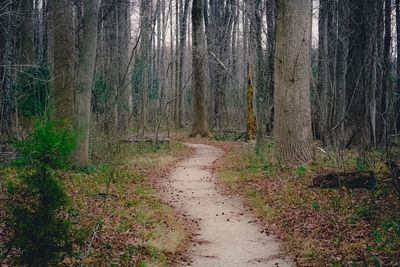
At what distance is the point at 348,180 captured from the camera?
1006 centimetres

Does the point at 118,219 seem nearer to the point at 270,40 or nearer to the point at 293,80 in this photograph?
the point at 293,80

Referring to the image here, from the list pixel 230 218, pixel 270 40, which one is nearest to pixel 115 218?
pixel 230 218

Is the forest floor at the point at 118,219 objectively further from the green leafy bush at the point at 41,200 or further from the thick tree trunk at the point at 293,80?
the thick tree trunk at the point at 293,80

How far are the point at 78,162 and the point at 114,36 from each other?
14.1 m

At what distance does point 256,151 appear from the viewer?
17.6m

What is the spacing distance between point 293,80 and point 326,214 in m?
5.32

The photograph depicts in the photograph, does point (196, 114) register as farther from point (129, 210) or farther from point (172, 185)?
point (129, 210)

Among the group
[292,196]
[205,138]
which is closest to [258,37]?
[205,138]

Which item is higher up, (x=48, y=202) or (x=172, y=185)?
(x=48, y=202)

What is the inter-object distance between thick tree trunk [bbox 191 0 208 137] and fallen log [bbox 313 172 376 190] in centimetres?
1574

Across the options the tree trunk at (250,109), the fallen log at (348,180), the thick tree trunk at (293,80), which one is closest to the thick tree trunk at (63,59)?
the thick tree trunk at (293,80)

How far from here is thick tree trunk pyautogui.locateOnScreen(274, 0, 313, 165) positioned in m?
12.8

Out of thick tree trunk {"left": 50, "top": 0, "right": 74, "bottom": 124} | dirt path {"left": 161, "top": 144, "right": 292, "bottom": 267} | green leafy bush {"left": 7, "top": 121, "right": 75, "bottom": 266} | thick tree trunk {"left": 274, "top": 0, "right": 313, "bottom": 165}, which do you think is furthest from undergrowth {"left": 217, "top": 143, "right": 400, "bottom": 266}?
thick tree trunk {"left": 50, "top": 0, "right": 74, "bottom": 124}

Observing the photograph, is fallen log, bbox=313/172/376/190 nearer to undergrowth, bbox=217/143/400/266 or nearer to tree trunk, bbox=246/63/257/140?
undergrowth, bbox=217/143/400/266
